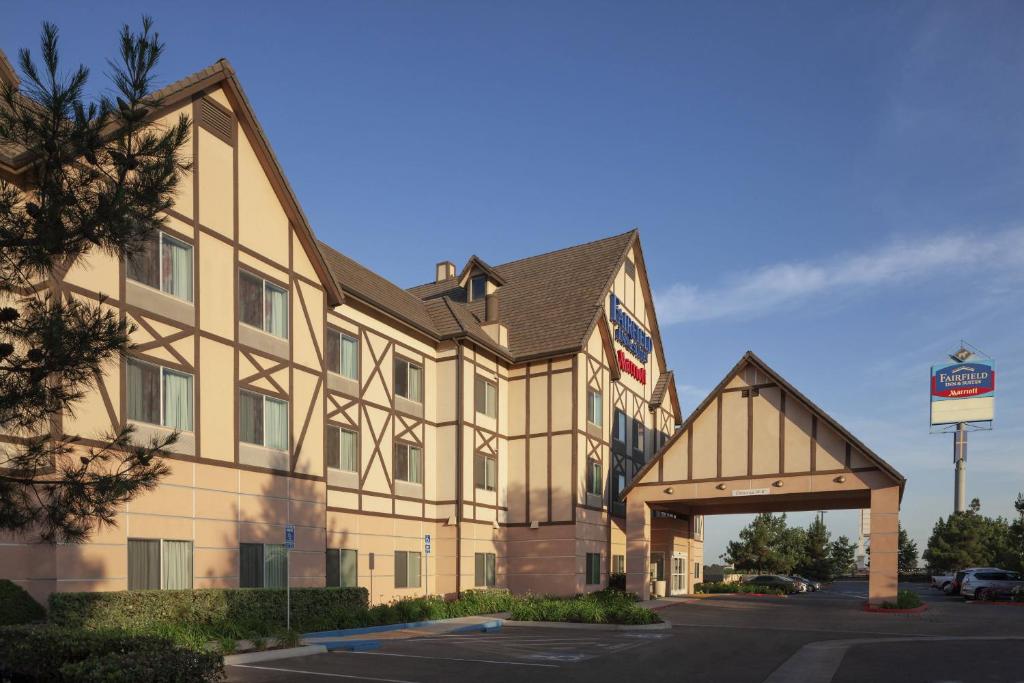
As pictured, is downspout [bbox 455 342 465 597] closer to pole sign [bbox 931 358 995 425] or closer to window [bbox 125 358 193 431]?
window [bbox 125 358 193 431]

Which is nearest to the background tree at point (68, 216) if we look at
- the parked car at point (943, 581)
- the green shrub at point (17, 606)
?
the green shrub at point (17, 606)

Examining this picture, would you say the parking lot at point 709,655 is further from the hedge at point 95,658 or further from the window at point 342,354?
the window at point 342,354

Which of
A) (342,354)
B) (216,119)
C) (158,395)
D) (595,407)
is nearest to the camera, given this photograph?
(158,395)

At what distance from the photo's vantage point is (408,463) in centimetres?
3125

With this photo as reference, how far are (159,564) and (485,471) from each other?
17.1m

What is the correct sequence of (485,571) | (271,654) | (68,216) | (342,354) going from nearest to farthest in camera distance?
(68,216) < (271,654) < (342,354) < (485,571)

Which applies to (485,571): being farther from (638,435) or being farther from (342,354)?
(638,435)

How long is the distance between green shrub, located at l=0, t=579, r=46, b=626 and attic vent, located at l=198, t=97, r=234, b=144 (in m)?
12.0

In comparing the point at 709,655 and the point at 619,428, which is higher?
the point at 619,428

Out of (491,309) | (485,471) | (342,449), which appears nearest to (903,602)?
(485,471)

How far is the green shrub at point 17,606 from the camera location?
15430 mm

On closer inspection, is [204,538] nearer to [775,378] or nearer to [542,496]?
[542,496]

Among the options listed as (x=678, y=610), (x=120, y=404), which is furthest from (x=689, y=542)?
(x=120, y=404)

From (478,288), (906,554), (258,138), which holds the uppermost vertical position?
(258,138)
